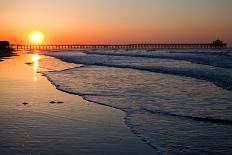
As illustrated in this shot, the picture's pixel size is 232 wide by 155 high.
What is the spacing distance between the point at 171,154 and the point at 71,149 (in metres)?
1.70

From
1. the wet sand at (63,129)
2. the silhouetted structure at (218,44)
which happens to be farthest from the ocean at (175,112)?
the silhouetted structure at (218,44)

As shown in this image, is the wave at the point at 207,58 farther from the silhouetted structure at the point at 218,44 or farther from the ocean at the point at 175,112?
the silhouetted structure at the point at 218,44

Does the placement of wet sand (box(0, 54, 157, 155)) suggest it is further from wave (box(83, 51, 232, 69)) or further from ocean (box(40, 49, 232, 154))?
wave (box(83, 51, 232, 69))

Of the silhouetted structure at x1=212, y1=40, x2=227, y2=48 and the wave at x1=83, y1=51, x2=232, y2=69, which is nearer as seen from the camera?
the wave at x1=83, y1=51, x2=232, y2=69

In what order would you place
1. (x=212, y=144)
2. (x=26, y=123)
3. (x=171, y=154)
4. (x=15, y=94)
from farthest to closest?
(x=15, y=94) → (x=26, y=123) → (x=212, y=144) → (x=171, y=154)

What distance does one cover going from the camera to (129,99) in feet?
41.3

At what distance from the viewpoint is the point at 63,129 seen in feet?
26.8

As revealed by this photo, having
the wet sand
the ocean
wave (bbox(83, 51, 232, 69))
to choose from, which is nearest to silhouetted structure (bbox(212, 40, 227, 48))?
wave (bbox(83, 51, 232, 69))

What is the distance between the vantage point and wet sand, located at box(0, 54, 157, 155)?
6.74 metres

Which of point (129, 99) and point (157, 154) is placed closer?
point (157, 154)

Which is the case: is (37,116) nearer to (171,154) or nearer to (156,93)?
(171,154)

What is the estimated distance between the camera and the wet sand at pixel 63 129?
674cm

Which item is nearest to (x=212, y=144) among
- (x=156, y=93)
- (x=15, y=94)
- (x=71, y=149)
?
(x=71, y=149)

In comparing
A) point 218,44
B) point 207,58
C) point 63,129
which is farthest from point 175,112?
point 218,44
